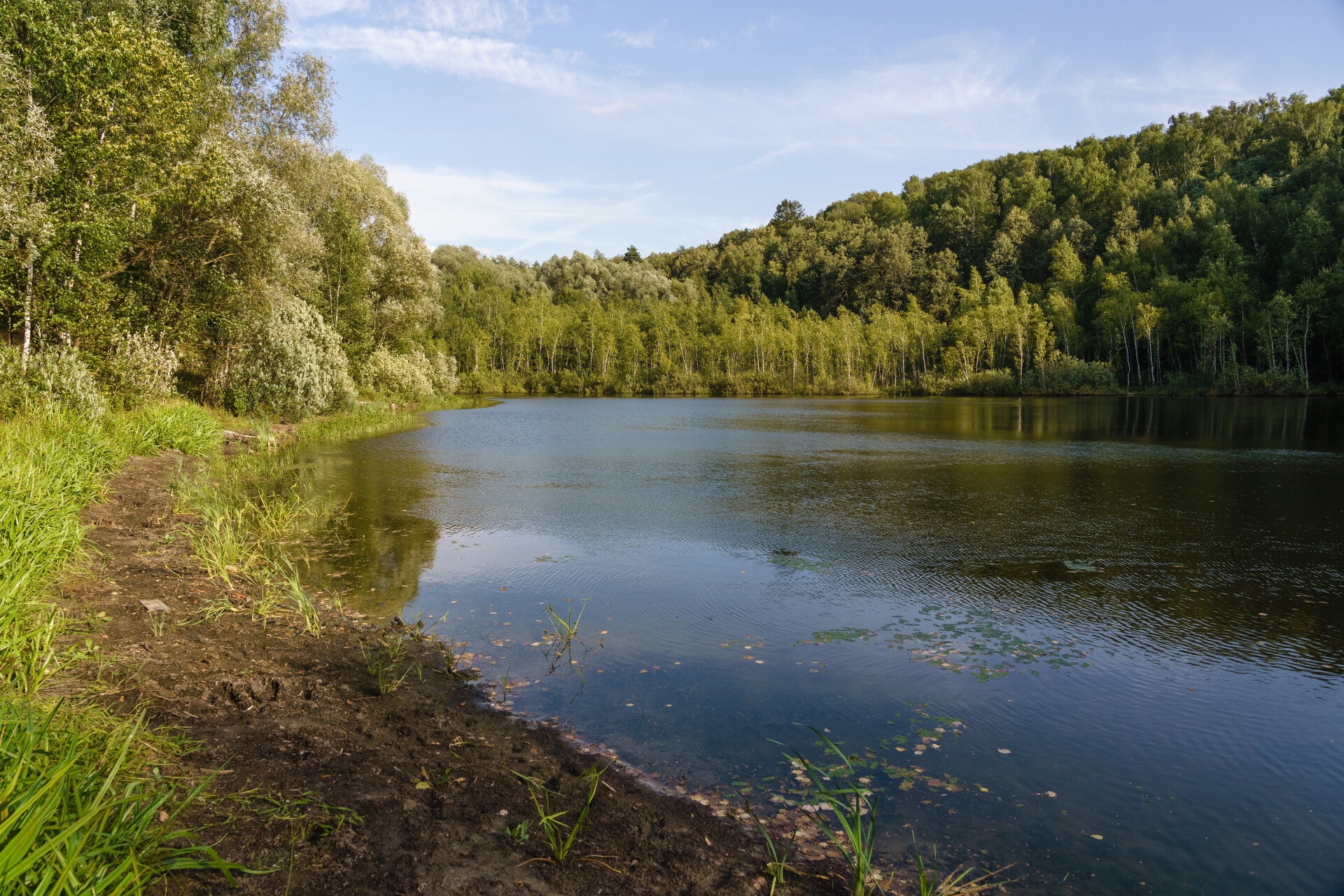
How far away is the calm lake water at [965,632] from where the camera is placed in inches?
163

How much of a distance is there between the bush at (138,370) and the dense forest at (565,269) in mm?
83

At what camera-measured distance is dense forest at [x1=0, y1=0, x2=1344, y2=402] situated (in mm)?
15867

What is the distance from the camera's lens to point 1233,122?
108 metres

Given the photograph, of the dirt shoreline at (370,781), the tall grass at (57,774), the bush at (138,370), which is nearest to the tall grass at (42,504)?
the tall grass at (57,774)

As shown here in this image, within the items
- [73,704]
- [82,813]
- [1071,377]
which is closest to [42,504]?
[73,704]

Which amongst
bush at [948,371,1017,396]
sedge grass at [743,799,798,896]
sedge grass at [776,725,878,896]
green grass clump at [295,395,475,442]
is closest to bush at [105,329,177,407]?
green grass clump at [295,395,475,442]

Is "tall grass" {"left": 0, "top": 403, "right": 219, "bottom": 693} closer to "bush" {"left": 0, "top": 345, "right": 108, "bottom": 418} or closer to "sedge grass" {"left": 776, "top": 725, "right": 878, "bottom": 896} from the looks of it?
"bush" {"left": 0, "top": 345, "right": 108, "bottom": 418}

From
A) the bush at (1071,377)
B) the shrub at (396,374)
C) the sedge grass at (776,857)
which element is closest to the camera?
the sedge grass at (776,857)

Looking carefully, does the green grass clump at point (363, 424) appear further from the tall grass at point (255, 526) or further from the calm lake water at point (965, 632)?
the calm lake water at point (965, 632)

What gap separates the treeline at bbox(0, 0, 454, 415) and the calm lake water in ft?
22.0

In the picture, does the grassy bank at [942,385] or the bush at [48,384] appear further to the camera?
the grassy bank at [942,385]

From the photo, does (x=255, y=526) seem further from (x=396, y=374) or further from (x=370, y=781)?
(x=396, y=374)

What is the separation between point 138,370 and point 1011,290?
89.4m

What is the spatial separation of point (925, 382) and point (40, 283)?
7481 centimetres
